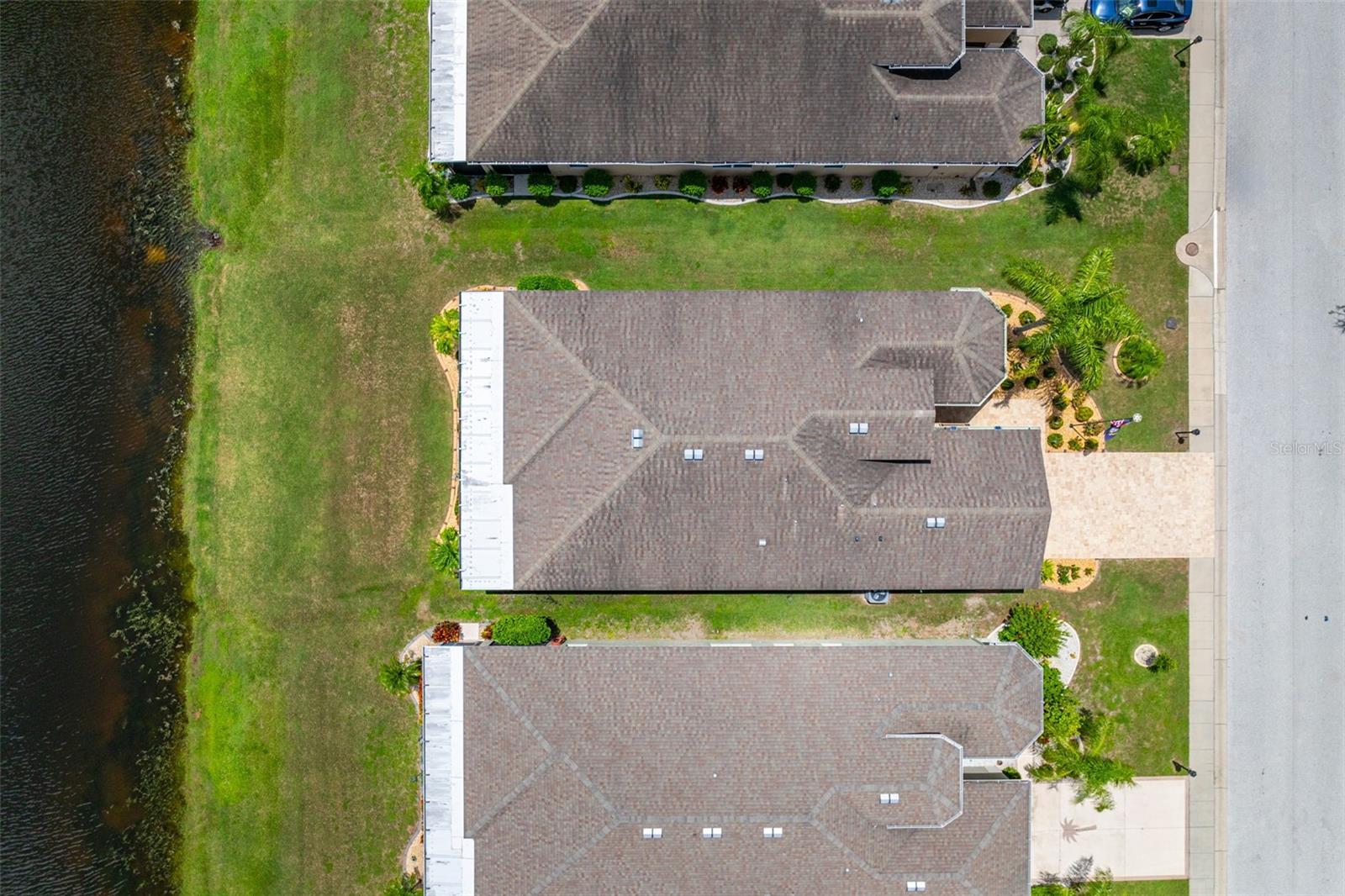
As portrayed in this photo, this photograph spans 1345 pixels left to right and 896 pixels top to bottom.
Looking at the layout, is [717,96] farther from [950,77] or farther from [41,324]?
[41,324]

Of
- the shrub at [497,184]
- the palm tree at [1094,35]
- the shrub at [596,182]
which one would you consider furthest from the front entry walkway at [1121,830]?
the shrub at [497,184]

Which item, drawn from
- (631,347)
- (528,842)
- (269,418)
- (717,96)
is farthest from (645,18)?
(528,842)

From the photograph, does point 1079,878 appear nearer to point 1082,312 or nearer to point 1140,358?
point 1140,358

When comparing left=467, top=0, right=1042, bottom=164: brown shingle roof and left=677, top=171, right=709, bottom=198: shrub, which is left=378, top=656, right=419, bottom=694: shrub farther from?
left=677, top=171, right=709, bottom=198: shrub

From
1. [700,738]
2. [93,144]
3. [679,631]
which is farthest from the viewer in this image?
[93,144]

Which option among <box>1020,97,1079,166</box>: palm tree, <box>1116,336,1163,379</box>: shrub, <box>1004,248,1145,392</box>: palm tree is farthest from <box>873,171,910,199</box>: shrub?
<box>1116,336,1163,379</box>: shrub

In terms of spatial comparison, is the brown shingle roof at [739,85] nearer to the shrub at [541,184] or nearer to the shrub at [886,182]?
the shrub at [886,182]

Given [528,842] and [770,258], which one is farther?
[770,258]
